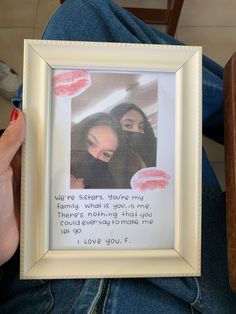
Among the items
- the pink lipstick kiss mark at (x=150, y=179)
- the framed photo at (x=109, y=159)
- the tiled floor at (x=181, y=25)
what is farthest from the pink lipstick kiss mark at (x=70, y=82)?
the tiled floor at (x=181, y=25)

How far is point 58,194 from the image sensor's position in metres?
0.59

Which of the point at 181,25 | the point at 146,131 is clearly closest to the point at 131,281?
the point at 146,131

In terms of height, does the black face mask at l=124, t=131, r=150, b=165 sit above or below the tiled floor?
below

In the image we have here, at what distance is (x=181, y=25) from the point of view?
1.34 meters

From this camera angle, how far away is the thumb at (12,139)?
0.57 meters

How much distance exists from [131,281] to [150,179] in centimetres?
19

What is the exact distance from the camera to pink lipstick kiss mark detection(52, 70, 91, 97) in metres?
0.58

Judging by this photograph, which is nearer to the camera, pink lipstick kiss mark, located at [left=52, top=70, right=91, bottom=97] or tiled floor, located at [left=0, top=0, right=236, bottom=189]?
pink lipstick kiss mark, located at [left=52, top=70, right=91, bottom=97]

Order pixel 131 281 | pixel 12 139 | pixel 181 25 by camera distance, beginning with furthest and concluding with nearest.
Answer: pixel 181 25 → pixel 131 281 → pixel 12 139

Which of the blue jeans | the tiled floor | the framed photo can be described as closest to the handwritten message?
the framed photo

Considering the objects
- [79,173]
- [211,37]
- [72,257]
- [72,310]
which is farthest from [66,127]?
[211,37]

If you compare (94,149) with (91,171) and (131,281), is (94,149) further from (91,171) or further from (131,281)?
(131,281)

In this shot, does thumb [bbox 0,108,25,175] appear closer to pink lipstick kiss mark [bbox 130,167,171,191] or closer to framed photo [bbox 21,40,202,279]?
framed photo [bbox 21,40,202,279]

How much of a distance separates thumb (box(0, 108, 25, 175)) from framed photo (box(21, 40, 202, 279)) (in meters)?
0.01
